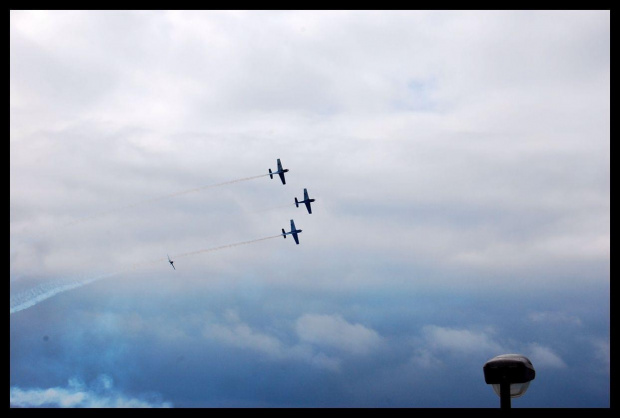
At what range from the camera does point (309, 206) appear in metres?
143

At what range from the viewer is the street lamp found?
1850 centimetres

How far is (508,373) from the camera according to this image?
18625 millimetres

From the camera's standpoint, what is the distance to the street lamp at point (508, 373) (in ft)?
60.7
